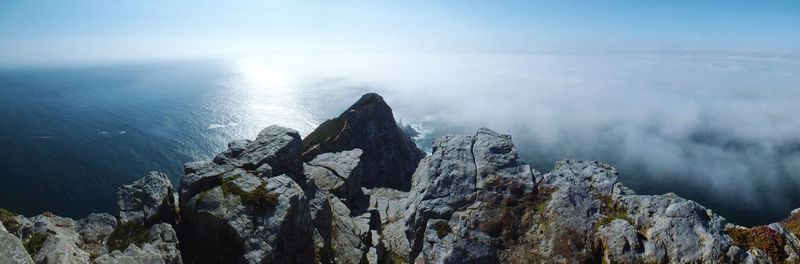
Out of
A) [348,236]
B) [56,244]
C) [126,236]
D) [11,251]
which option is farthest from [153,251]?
[348,236]

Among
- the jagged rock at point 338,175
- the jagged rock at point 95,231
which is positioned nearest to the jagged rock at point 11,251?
the jagged rock at point 95,231

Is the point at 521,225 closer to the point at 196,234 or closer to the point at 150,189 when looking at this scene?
the point at 196,234

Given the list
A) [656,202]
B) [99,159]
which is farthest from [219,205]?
[99,159]

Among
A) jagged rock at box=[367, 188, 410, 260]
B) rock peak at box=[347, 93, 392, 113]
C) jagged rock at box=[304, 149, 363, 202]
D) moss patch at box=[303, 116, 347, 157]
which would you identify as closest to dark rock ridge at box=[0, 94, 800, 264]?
jagged rock at box=[367, 188, 410, 260]

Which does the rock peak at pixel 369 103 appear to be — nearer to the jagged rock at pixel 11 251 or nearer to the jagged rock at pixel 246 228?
the jagged rock at pixel 246 228

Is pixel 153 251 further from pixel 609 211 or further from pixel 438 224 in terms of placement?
pixel 609 211
